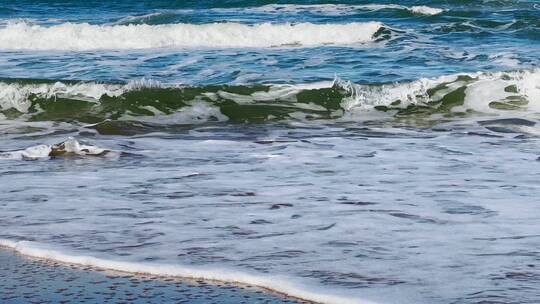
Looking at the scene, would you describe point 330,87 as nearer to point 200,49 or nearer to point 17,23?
point 200,49

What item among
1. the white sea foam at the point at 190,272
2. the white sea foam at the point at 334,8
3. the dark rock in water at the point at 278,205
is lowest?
the white sea foam at the point at 334,8

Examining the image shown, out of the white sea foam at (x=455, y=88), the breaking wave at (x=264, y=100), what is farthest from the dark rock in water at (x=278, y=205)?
the white sea foam at (x=455, y=88)

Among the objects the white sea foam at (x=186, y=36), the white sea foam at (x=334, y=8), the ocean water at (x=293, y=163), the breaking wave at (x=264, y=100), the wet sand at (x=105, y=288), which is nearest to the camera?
the wet sand at (x=105, y=288)

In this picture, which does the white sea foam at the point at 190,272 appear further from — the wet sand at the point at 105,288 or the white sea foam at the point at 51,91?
the white sea foam at the point at 51,91

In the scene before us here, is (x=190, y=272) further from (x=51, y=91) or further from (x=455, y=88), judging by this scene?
(x=51, y=91)

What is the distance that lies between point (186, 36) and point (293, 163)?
382 inches

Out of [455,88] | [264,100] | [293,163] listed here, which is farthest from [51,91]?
[293,163]

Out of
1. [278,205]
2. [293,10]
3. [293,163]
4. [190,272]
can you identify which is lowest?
[293,10]

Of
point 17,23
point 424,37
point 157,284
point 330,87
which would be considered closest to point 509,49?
point 424,37

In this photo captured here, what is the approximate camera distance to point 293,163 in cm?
605

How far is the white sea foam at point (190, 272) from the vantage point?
129 inches

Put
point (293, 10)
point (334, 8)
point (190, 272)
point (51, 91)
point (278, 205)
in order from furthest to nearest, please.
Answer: point (293, 10), point (334, 8), point (51, 91), point (278, 205), point (190, 272)

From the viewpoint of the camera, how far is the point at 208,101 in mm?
9227

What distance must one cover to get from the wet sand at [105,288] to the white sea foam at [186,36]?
10960mm
